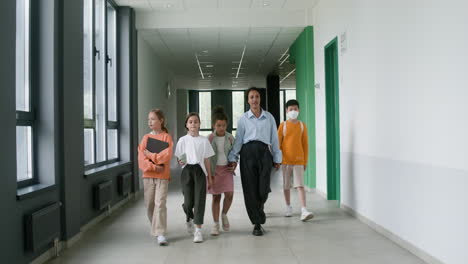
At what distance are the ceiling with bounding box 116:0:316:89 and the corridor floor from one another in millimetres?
3885

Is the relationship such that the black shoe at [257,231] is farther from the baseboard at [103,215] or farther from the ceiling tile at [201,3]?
the ceiling tile at [201,3]

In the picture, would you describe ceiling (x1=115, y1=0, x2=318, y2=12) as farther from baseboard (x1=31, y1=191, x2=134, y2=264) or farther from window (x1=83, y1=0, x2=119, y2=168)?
baseboard (x1=31, y1=191, x2=134, y2=264)

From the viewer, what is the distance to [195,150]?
4.70 m

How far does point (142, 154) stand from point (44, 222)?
118 centimetres

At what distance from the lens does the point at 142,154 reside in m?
4.78

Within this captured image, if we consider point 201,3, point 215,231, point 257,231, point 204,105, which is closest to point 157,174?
point 215,231

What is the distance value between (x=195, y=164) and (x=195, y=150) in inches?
5.6

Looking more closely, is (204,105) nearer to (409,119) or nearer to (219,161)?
(219,161)

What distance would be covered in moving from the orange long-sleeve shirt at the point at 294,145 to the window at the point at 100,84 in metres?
2.56

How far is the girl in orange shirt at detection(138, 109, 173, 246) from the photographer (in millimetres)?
4699

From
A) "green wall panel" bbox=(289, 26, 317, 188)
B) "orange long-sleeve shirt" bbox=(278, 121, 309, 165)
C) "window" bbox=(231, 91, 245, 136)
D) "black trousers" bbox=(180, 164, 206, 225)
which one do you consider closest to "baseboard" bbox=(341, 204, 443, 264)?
"orange long-sleeve shirt" bbox=(278, 121, 309, 165)

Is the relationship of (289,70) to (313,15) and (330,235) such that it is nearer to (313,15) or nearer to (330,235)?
(313,15)

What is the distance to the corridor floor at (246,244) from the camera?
4.10 m

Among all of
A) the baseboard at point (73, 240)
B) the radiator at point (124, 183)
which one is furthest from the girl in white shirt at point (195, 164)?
the radiator at point (124, 183)
